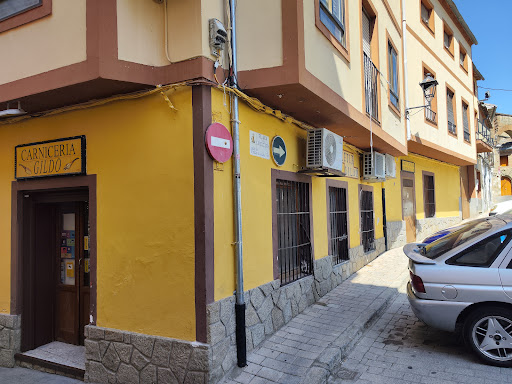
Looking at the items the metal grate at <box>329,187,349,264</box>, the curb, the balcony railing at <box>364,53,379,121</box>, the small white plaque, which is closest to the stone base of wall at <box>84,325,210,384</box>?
the curb

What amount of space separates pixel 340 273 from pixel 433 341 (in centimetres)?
282

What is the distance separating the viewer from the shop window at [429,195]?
47.6 ft

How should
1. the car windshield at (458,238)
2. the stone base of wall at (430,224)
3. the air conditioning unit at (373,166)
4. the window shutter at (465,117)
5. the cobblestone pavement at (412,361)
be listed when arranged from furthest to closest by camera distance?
the window shutter at (465,117)
the stone base of wall at (430,224)
the air conditioning unit at (373,166)
the car windshield at (458,238)
the cobblestone pavement at (412,361)

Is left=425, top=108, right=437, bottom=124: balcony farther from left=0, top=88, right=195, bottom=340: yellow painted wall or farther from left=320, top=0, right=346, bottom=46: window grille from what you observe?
left=0, top=88, right=195, bottom=340: yellow painted wall

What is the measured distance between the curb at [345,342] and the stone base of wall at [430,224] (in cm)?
707

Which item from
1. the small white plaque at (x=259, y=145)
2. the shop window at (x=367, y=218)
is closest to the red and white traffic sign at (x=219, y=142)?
the small white plaque at (x=259, y=145)

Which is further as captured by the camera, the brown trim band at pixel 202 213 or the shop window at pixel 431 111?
the shop window at pixel 431 111

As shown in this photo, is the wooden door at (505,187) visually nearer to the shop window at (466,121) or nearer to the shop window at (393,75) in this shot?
the shop window at (466,121)

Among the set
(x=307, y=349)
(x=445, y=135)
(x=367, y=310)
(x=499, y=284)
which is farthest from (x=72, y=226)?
(x=445, y=135)

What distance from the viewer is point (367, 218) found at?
9984 millimetres

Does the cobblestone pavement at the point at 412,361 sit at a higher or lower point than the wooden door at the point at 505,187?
lower

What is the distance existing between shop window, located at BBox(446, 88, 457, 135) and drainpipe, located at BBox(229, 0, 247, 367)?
1236cm

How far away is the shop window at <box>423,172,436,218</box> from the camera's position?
47.6ft

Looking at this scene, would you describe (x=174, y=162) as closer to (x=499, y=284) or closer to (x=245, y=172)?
(x=245, y=172)
